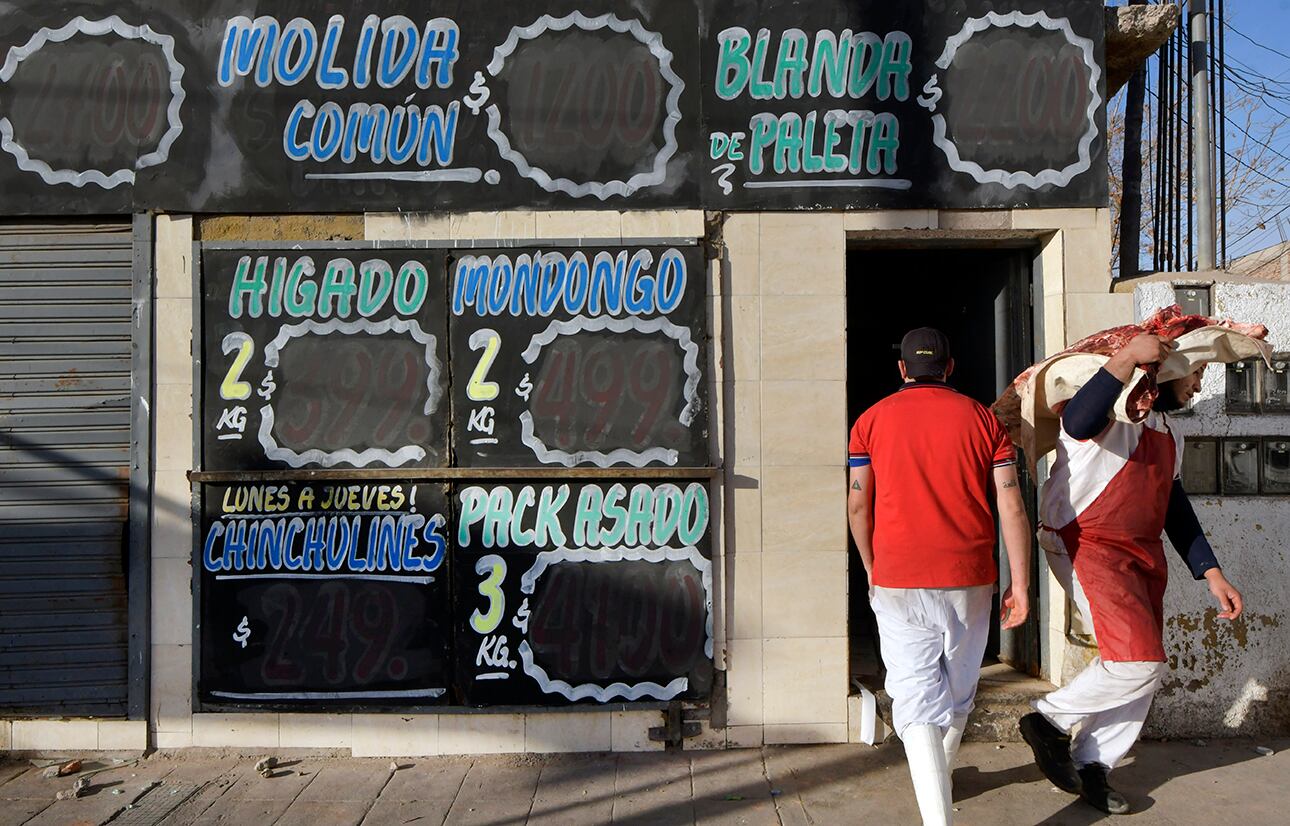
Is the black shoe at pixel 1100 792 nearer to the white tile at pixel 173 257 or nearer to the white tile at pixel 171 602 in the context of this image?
the white tile at pixel 171 602

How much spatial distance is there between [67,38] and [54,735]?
364cm

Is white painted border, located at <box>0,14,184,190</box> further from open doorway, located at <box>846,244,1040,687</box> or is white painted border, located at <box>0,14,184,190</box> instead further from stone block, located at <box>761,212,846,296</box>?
open doorway, located at <box>846,244,1040,687</box>

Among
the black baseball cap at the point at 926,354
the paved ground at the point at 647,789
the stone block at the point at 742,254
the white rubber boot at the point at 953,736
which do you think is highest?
the stone block at the point at 742,254

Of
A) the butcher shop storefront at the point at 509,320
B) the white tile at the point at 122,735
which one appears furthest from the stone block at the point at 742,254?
the white tile at the point at 122,735

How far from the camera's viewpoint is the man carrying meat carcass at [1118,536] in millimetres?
3662

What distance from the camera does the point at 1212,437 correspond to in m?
4.60

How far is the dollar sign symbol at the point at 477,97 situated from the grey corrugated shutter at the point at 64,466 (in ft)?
6.36

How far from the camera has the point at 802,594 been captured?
452 cm

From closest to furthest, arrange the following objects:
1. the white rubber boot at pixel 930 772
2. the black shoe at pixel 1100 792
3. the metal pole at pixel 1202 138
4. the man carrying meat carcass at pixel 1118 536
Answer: the white rubber boot at pixel 930 772 < the man carrying meat carcass at pixel 1118 536 < the black shoe at pixel 1100 792 < the metal pole at pixel 1202 138

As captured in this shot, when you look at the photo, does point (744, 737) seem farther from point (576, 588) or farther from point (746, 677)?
point (576, 588)

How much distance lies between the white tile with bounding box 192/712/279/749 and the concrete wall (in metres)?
4.61

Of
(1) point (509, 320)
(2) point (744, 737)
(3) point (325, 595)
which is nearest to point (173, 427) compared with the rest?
(3) point (325, 595)

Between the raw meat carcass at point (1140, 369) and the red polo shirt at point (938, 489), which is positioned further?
the raw meat carcass at point (1140, 369)

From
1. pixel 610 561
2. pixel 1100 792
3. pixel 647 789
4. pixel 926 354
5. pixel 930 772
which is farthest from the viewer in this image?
pixel 610 561
